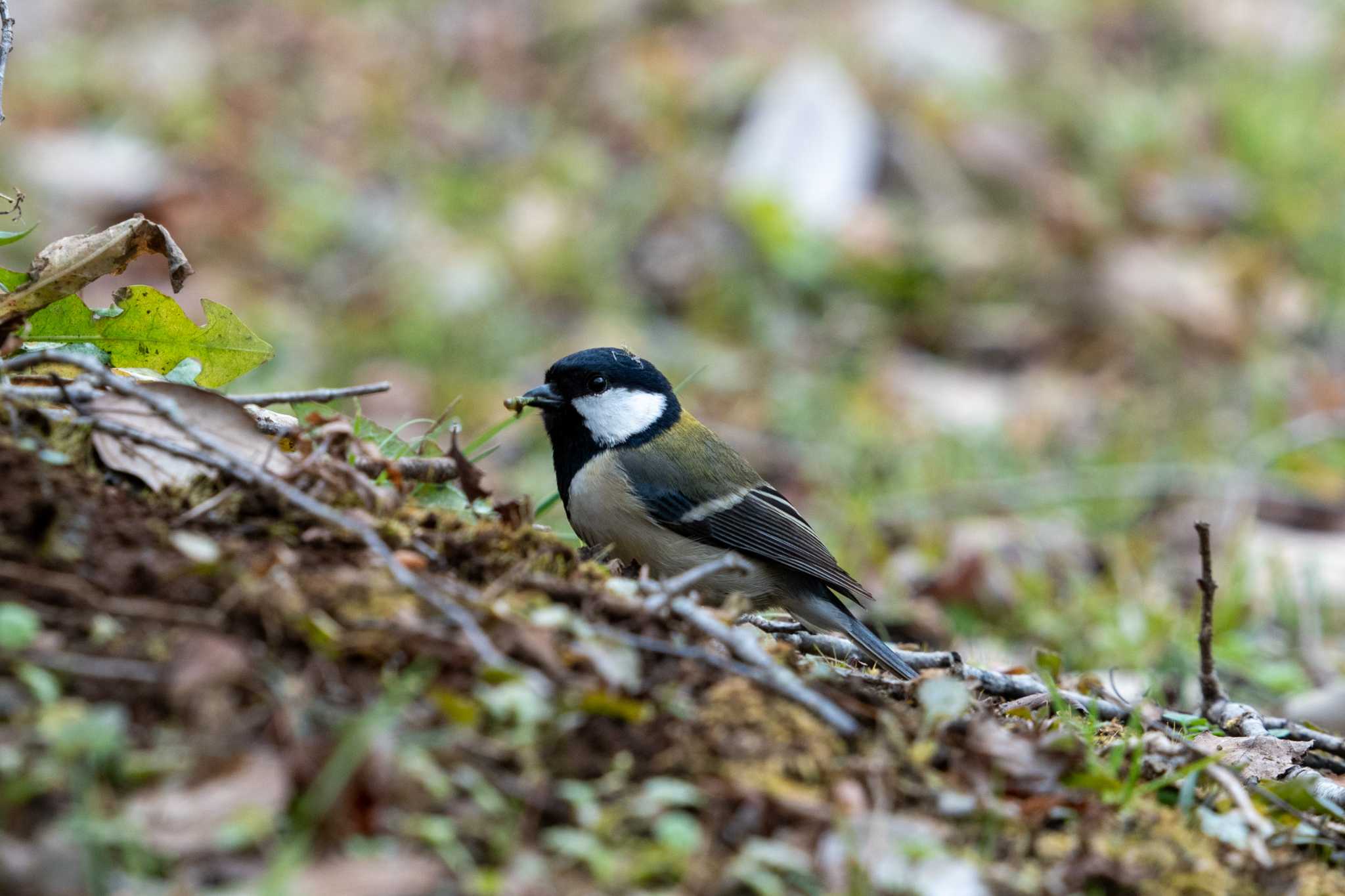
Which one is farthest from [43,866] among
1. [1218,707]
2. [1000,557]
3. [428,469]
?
[1000,557]

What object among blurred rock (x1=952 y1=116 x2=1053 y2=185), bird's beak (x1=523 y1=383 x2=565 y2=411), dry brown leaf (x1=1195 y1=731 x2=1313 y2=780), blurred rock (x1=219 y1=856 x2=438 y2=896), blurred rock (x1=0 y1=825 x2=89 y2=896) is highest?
blurred rock (x1=952 y1=116 x2=1053 y2=185)

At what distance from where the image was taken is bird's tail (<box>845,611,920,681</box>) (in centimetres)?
308

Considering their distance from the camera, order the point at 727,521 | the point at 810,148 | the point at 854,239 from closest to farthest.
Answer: the point at 727,521
the point at 854,239
the point at 810,148

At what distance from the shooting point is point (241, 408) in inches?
96.4

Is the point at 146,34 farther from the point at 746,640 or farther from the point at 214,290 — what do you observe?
the point at 746,640

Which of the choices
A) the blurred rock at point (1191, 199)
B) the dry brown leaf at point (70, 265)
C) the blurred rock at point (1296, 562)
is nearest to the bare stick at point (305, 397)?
the dry brown leaf at point (70, 265)

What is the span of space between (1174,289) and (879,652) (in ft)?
17.9

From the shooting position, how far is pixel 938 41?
9.74 meters

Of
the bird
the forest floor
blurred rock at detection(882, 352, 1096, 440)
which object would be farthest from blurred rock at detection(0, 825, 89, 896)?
blurred rock at detection(882, 352, 1096, 440)

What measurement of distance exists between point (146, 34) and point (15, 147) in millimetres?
1883

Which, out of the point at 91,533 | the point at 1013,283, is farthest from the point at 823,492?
the point at 91,533

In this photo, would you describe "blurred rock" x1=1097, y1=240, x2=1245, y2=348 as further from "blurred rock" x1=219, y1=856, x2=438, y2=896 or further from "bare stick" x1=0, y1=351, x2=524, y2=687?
"blurred rock" x1=219, y1=856, x2=438, y2=896

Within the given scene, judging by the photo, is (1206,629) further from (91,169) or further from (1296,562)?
(91,169)

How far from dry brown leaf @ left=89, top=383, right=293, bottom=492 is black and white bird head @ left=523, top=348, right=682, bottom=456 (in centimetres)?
145
